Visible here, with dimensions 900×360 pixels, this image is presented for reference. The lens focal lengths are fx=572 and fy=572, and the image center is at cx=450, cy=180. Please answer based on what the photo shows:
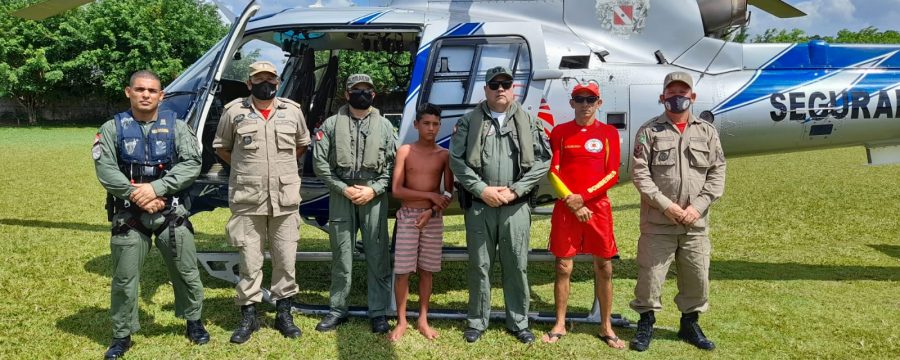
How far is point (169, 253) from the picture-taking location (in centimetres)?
395

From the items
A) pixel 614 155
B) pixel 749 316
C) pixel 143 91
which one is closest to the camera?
pixel 143 91

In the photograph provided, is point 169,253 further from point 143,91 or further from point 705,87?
point 705,87

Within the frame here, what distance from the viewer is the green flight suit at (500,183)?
13.1ft

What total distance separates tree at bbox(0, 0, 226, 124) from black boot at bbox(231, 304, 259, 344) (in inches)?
1315

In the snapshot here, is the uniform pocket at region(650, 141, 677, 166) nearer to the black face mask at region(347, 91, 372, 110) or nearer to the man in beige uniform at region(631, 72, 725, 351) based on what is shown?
the man in beige uniform at region(631, 72, 725, 351)

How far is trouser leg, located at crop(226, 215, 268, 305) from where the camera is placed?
13.6ft

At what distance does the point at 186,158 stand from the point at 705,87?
4.29 meters

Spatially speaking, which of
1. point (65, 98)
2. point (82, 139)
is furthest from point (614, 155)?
point (65, 98)

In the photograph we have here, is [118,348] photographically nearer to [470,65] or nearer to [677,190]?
[470,65]

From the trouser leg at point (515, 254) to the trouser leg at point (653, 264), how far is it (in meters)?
0.83

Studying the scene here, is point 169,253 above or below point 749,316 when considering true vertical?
above

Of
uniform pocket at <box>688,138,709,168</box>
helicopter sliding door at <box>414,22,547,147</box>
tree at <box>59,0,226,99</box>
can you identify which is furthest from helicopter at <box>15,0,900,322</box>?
tree at <box>59,0,226,99</box>

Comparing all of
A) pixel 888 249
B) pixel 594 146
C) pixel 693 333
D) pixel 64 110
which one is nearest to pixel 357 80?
pixel 594 146

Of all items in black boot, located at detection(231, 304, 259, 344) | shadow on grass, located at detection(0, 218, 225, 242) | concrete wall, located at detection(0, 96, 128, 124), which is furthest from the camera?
concrete wall, located at detection(0, 96, 128, 124)
